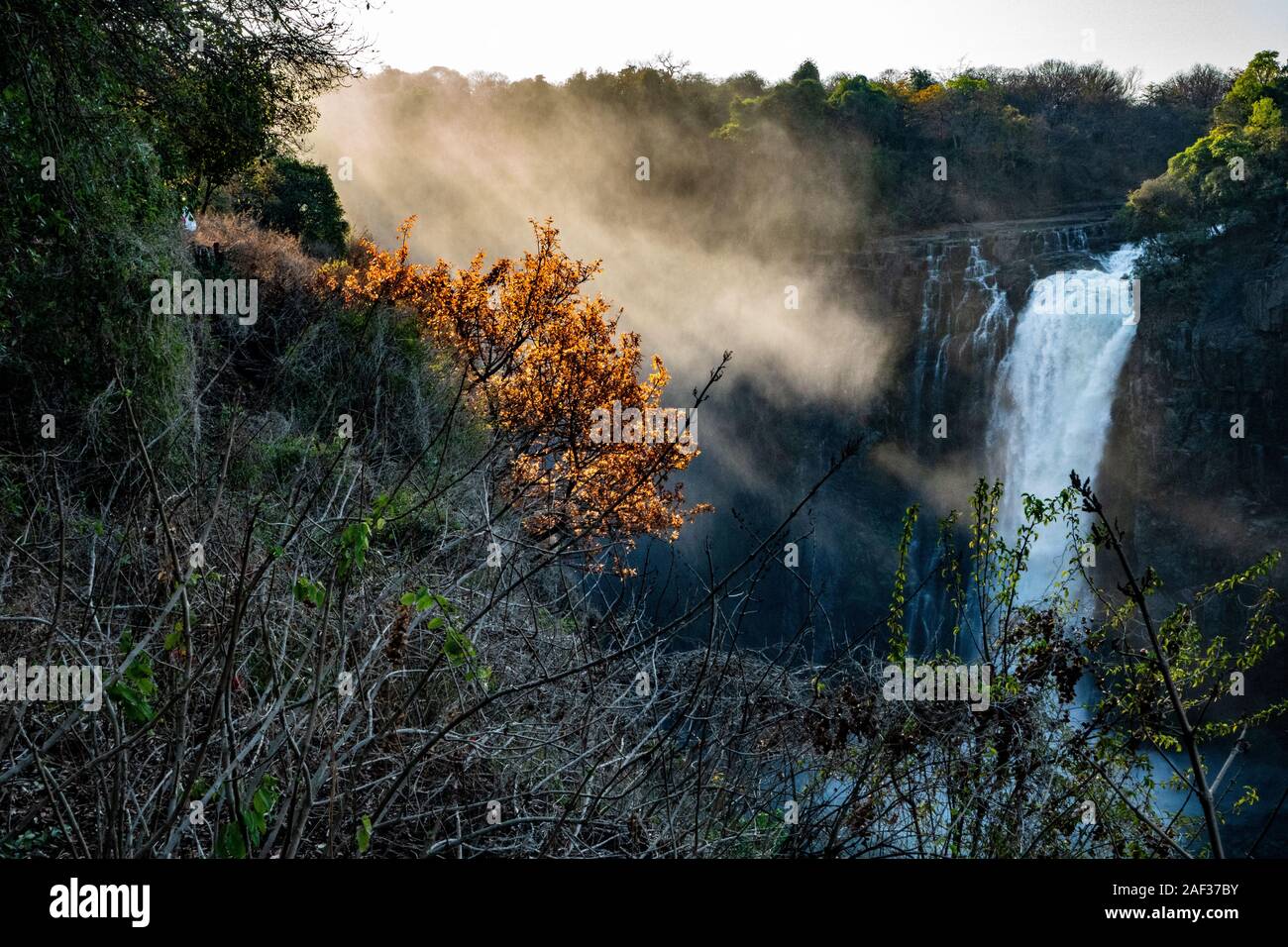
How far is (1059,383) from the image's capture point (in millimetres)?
24219

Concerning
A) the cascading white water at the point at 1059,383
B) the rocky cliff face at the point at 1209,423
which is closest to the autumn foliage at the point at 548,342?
the cascading white water at the point at 1059,383

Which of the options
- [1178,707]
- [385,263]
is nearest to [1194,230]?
[385,263]

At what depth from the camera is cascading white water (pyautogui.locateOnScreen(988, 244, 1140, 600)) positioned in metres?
23.8

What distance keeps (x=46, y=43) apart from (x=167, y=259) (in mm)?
2071
